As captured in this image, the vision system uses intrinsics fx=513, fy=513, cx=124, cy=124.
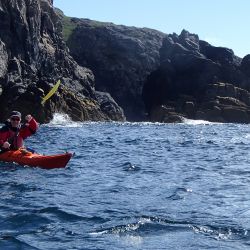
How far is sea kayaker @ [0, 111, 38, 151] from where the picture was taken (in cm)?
1914

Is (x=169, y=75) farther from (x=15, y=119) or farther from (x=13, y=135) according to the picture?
(x=15, y=119)

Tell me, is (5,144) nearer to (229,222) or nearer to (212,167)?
(212,167)

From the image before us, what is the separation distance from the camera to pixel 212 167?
2002 centimetres

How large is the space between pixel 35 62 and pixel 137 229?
89.6 meters

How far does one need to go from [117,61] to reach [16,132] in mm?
128123

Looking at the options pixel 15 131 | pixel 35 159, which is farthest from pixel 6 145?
pixel 35 159

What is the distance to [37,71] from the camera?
95250mm

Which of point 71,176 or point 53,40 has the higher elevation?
point 53,40

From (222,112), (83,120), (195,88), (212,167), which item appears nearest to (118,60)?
(195,88)

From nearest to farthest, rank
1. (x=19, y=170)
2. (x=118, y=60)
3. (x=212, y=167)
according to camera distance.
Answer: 1. (x=19, y=170)
2. (x=212, y=167)
3. (x=118, y=60)

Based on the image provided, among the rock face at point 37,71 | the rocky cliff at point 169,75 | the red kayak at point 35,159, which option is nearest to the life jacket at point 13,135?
the red kayak at point 35,159

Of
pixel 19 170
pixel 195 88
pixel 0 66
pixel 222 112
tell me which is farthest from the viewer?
pixel 195 88

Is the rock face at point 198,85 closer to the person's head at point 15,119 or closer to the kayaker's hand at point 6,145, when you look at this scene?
the kayaker's hand at point 6,145

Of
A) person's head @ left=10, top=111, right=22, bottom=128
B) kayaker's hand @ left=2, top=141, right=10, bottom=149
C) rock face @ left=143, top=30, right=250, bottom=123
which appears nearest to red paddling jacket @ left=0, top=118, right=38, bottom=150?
person's head @ left=10, top=111, right=22, bottom=128
